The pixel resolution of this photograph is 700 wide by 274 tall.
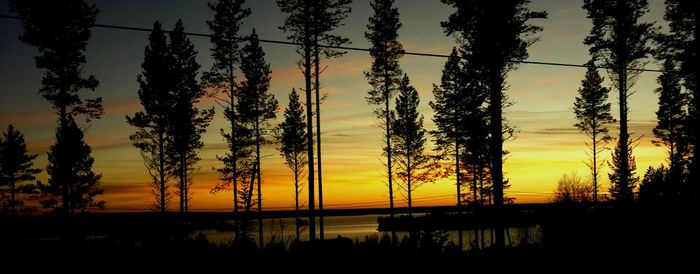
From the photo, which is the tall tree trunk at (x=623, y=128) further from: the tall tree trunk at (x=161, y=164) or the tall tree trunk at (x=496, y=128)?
the tall tree trunk at (x=161, y=164)

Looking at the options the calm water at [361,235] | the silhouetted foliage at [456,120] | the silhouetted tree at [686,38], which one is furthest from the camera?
the silhouetted foliage at [456,120]

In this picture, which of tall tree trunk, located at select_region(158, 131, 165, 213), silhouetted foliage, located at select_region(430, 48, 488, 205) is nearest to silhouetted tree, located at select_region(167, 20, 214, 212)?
tall tree trunk, located at select_region(158, 131, 165, 213)

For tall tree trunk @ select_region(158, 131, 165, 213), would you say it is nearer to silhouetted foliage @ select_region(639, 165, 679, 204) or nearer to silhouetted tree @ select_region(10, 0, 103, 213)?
silhouetted tree @ select_region(10, 0, 103, 213)

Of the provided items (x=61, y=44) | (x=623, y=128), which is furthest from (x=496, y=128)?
(x=61, y=44)

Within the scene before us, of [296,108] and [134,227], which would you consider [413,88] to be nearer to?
[296,108]

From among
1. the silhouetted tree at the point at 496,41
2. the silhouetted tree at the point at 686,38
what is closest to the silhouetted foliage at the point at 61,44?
the silhouetted tree at the point at 496,41

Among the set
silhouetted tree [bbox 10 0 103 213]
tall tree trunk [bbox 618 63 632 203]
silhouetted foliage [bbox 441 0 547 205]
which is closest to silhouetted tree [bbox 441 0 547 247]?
silhouetted foliage [bbox 441 0 547 205]

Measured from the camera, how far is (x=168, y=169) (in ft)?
120

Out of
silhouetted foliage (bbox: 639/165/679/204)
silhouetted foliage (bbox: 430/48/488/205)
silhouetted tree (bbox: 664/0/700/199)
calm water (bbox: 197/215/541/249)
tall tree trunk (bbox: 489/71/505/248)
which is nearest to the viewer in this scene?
calm water (bbox: 197/215/541/249)

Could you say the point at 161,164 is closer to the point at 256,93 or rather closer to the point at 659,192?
the point at 256,93

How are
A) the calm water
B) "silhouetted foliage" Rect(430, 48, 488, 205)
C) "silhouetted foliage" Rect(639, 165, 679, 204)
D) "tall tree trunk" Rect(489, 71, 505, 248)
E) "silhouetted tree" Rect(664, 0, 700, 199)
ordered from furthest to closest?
"silhouetted foliage" Rect(430, 48, 488, 205) → "silhouetted tree" Rect(664, 0, 700, 199) → "tall tree trunk" Rect(489, 71, 505, 248) → "silhouetted foliage" Rect(639, 165, 679, 204) → the calm water

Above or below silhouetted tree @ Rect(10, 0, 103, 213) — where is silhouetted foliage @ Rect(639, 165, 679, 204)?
below

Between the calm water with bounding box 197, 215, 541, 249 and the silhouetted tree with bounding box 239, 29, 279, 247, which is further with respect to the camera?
the silhouetted tree with bounding box 239, 29, 279, 247

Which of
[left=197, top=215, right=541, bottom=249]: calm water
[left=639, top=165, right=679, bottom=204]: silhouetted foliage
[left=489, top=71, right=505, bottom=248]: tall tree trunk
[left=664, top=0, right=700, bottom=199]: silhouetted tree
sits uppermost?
[left=664, top=0, right=700, bottom=199]: silhouetted tree
